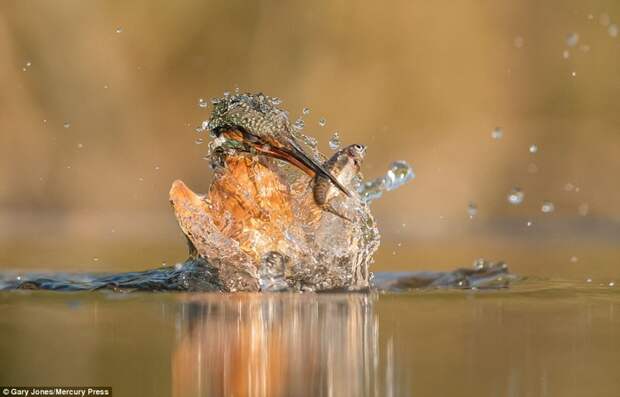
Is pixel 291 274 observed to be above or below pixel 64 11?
below

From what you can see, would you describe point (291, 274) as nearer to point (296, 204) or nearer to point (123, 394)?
point (296, 204)

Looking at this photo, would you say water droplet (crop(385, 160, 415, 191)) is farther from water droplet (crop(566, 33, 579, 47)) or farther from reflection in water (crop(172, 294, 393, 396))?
water droplet (crop(566, 33, 579, 47))

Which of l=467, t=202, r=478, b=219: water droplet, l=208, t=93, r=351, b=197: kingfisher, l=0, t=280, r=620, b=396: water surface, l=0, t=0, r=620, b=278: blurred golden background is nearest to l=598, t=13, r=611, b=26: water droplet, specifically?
l=0, t=0, r=620, b=278: blurred golden background

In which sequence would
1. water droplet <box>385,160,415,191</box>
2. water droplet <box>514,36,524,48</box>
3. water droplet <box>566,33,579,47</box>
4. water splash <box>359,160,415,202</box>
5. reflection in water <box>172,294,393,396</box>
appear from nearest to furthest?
reflection in water <box>172,294,393,396</box> < water splash <box>359,160,415,202</box> < water droplet <box>385,160,415,191</box> < water droplet <box>566,33,579,47</box> < water droplet <box>514,36,524,48</box>

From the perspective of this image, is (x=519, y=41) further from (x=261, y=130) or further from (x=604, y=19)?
(x=261, y=130)

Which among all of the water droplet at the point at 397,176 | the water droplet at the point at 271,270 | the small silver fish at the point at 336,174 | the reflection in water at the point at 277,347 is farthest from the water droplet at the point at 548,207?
the reflection in water at the point at 277,347

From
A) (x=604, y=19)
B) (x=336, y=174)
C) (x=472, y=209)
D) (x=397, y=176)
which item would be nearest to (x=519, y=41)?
(x=604, y=19)

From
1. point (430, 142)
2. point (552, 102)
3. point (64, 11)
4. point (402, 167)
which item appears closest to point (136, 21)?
point (64, 11)
